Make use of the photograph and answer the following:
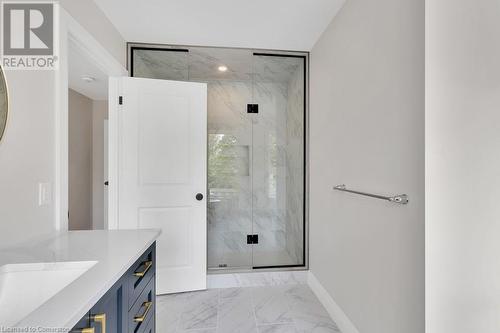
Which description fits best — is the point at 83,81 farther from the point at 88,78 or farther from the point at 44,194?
the point at 44,194

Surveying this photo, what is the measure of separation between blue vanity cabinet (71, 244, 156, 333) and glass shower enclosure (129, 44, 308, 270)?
146 centimetres

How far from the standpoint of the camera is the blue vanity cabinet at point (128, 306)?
2.58ft

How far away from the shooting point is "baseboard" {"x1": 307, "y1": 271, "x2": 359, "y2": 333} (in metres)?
1.82

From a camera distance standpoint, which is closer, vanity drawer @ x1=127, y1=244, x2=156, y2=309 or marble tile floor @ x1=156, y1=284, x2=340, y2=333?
vanity drawer @ x1=127, y1=244, x2=156, y2=309

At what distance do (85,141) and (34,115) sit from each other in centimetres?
308

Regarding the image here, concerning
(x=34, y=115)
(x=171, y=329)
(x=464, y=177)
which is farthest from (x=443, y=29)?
(x=171, y=329)

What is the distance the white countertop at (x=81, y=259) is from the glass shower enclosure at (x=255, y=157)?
4.70ft

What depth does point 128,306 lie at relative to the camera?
103 cm

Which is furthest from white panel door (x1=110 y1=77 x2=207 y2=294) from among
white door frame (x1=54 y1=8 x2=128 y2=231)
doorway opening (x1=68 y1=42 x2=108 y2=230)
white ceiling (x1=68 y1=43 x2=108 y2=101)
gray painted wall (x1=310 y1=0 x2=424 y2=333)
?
doorway opening (x1=68 y1=42 x2=108 y2=230)

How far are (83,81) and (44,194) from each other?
253 centimetres

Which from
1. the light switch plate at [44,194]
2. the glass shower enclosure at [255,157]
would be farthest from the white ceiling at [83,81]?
the light switch plate at [44,194]

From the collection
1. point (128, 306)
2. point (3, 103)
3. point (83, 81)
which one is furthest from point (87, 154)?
point (128, 306)

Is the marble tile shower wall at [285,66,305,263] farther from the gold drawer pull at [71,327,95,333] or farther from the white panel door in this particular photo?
the gold drawer pull at [71,327,95,333]

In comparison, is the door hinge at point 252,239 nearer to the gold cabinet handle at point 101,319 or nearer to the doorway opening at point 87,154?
the gold cabinet handle at point 101,319
